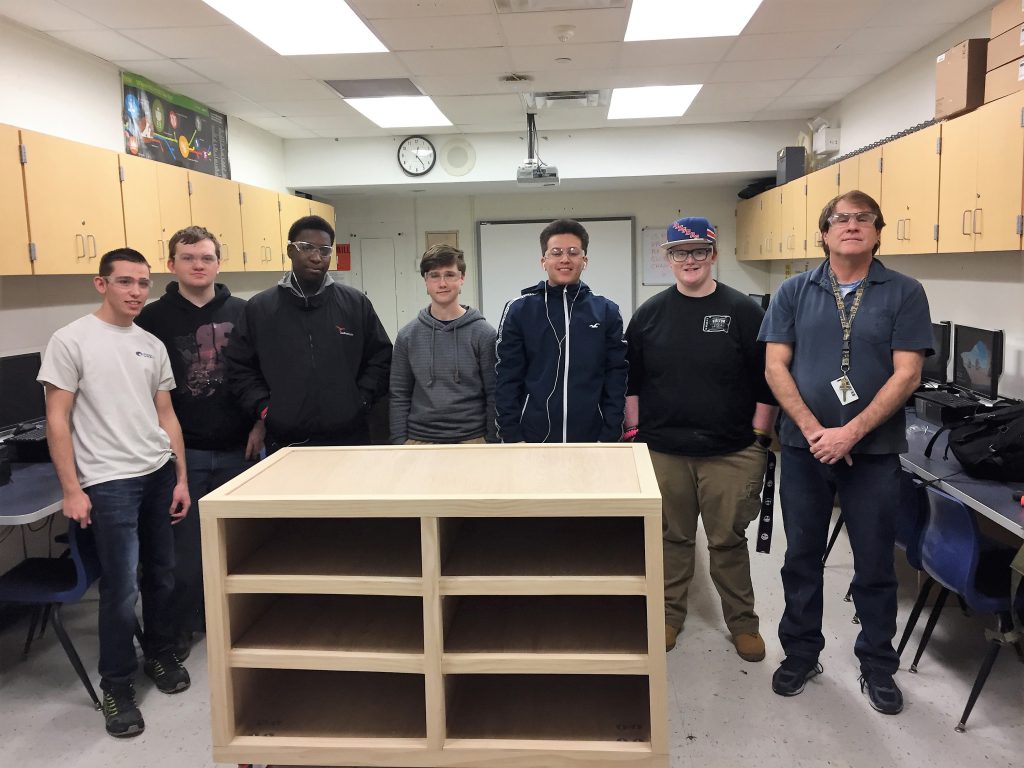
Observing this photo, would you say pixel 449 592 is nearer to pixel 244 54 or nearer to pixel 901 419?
pixel 901 419

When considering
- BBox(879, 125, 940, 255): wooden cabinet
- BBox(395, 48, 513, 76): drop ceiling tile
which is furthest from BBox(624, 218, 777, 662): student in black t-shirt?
BBox(395, 48, 513, 76): drop ceiling tile

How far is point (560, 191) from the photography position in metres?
7.48

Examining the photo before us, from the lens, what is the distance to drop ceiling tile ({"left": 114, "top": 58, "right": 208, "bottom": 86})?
4.25 m

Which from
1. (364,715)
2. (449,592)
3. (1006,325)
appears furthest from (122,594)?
(1006,325)

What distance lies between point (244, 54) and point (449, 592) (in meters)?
3.92

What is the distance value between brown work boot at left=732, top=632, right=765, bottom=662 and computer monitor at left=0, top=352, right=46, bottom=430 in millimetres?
3131

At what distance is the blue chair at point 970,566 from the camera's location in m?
2.23

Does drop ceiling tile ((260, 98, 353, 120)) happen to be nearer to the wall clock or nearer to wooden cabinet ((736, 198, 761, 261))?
the wall clock

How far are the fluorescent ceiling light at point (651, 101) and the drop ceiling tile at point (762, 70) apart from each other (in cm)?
26

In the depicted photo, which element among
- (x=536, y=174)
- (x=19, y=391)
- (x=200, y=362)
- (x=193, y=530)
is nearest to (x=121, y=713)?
(x=193, y=530)

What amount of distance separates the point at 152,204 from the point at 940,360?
4.25 meters

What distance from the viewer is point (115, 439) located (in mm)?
2320

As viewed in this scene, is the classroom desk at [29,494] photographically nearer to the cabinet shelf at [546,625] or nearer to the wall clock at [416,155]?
the cabinet shelf at [546,625]

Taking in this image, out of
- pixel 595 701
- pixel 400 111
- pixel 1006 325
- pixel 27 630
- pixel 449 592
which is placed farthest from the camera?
pixel 400 111
